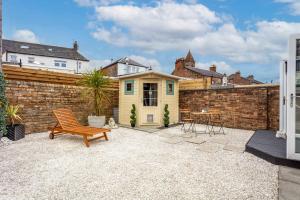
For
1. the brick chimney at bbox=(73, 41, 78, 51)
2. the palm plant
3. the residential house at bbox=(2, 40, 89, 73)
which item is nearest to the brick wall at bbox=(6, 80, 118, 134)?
the palm plant

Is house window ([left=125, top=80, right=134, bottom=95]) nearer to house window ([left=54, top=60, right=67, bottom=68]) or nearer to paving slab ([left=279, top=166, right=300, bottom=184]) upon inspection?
paving slab ([left=279, top=166, right=300, bottom=184])

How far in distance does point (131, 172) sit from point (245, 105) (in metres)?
6.45

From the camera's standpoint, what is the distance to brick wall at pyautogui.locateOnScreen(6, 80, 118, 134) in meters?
6.62

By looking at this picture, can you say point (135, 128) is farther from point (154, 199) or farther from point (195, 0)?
point (195, 0)

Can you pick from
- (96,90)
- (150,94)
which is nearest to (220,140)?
(150,94)

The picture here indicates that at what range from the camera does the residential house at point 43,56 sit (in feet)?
85.3

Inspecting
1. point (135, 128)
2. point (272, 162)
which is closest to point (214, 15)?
point (135, 128)

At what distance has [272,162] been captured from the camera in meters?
4.18

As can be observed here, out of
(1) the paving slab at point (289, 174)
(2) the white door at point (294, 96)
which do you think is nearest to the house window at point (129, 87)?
(2) the white door at point (294, 96)

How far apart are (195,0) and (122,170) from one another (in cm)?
980

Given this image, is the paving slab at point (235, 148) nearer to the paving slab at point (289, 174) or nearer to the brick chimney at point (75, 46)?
the paving slab at point (289, 174)

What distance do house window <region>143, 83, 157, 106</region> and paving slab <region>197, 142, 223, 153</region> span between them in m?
3.68

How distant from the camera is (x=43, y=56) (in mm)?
27938

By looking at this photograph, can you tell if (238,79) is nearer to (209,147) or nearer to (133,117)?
(133,117)
